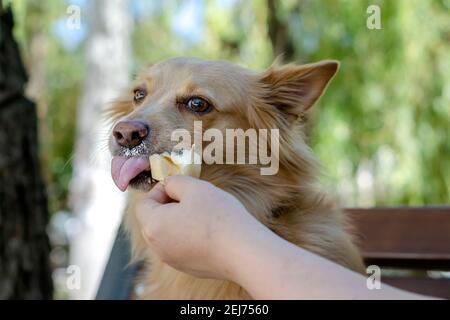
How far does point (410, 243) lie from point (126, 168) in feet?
3.74

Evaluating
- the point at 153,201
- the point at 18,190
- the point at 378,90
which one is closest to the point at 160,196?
the point at 153,201

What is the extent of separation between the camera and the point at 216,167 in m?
2.11

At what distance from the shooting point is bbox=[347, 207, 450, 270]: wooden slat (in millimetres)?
2201

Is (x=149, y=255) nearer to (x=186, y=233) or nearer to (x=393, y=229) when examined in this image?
(x=393, y=229)

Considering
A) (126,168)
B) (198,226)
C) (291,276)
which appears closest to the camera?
(291,276)

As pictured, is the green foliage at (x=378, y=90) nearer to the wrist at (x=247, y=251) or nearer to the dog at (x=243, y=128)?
the dog at (x=243, y=128)

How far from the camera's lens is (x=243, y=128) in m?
2.20

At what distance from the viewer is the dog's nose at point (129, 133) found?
6.11 ft

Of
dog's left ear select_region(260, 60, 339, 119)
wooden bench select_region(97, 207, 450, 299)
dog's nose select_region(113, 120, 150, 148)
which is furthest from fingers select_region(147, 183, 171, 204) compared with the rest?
wooden bench select_region(97, 207, 450, 299)

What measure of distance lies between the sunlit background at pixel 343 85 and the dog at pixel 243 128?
2.16 meters

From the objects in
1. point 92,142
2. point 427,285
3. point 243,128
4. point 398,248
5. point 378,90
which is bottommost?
point 427,285

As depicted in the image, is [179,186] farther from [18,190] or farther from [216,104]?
[18,190]

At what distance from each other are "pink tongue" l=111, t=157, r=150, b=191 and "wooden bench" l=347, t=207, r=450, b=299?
1.05 m

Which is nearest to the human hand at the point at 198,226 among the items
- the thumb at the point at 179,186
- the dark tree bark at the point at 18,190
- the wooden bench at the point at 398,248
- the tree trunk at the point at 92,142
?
the thumb at the point at 179,186
